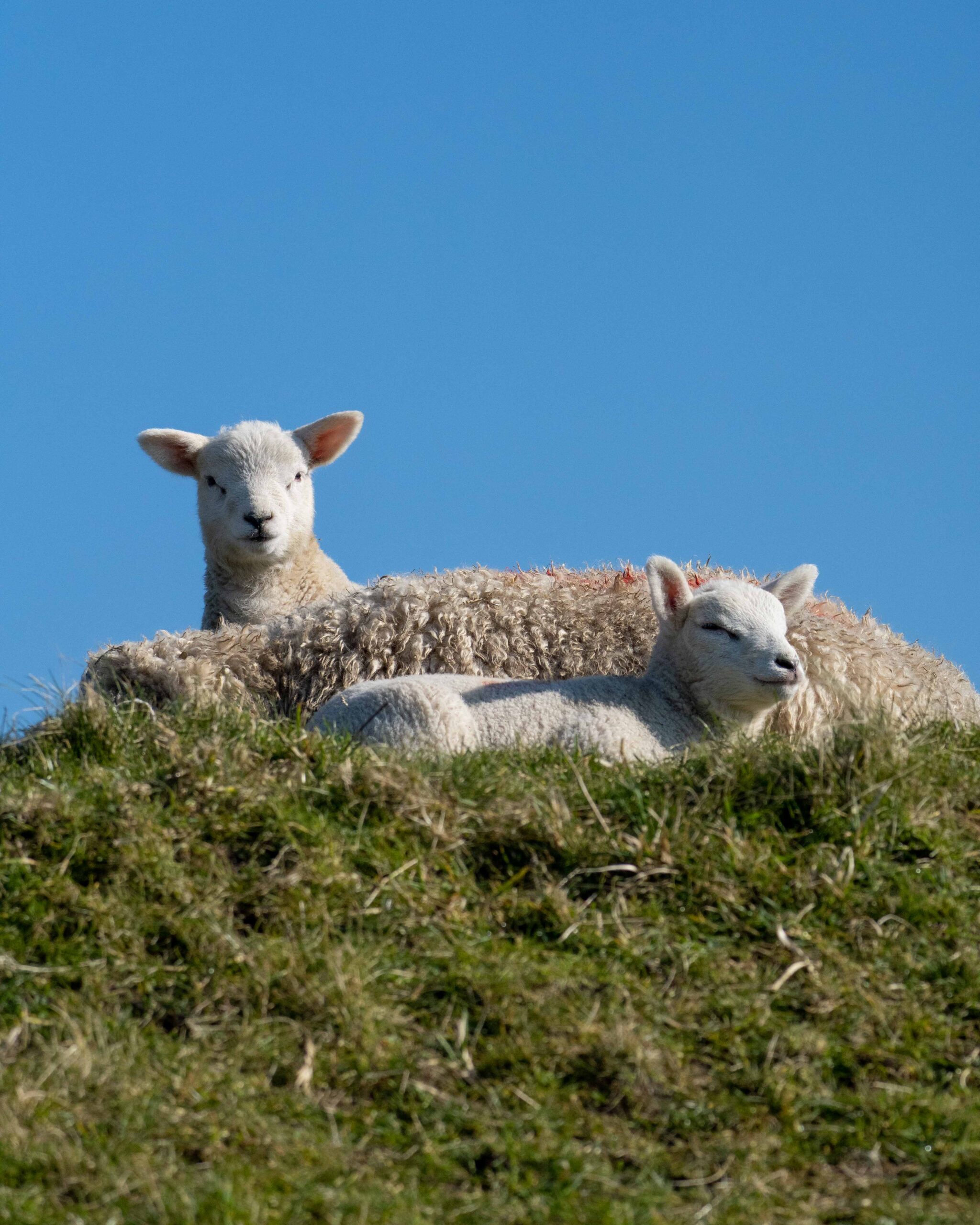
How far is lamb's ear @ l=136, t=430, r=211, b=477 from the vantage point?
11.2 m

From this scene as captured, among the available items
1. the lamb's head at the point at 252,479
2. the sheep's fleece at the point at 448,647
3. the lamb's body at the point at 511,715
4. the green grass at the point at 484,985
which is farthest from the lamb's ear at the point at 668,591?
the lamb's head at the point at 252,479

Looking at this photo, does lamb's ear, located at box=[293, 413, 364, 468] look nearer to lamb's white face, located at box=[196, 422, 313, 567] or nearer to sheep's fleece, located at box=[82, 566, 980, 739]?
lamb's white face, located at box=[196, 422, 313, 567]

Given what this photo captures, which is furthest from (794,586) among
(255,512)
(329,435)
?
(329,435)

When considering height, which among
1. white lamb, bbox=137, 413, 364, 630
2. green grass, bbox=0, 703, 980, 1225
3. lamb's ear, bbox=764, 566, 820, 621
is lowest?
green grass, bbox=0, 703, 980, 1225

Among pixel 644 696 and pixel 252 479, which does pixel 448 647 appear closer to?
pixel 644 696

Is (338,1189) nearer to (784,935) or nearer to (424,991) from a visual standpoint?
(424,991)

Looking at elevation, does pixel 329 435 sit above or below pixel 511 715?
above

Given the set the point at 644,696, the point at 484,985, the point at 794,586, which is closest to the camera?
the point at 484,985

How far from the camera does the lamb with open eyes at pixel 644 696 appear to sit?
22.9 ft

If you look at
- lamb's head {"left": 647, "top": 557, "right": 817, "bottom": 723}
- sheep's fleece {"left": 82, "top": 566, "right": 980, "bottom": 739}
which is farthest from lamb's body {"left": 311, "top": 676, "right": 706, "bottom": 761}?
sheep's fleece {"left": 82, "top": 566, "right": 980, "bottom": 739}

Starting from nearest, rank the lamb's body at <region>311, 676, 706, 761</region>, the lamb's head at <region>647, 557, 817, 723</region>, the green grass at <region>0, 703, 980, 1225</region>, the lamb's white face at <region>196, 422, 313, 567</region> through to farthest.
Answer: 1. the green grass at <region>0, 703, 980, 1225</region>
2. the lamb's body at <region>311, 676, 706, 761</region>
3. the lamb's head at <region>647, 557, 817, 723</region>
4. the lamb's white face at <region>196, 422, 313, 567</region>

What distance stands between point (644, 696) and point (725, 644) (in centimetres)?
47

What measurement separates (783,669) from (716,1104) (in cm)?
305

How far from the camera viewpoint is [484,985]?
4773 mm
